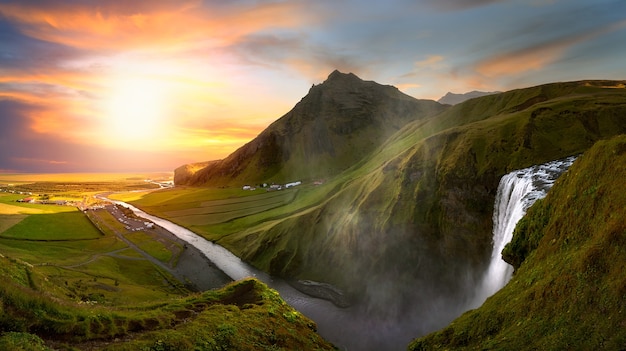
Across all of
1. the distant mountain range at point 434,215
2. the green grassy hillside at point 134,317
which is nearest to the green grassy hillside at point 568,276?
the green grassy hillside at point 134,317

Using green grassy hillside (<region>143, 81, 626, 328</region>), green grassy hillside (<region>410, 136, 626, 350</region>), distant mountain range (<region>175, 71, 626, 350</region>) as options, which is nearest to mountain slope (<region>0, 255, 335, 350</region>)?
green grassy hillside (<region>410, 136, 626, 350</region>)

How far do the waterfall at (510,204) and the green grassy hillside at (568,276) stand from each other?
443 inches

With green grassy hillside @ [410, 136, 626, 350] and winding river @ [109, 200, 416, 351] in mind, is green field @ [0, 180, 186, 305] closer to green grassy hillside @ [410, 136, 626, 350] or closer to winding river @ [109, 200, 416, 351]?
winding river @ [109, 200, 416, 351]

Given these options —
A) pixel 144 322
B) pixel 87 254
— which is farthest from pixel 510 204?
pixel 87 254

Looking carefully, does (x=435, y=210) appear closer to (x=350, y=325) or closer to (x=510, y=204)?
(x=510, y=204)

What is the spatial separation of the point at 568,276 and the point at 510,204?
33506 millimetres

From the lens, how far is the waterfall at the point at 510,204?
153 feet

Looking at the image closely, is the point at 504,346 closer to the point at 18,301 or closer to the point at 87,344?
the point at 87,344

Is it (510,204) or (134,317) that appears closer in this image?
(134,317)

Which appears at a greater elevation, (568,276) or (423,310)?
(568,276)

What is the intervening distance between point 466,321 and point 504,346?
940 cm

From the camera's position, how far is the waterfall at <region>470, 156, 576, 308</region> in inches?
1835

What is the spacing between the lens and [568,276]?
2323cm

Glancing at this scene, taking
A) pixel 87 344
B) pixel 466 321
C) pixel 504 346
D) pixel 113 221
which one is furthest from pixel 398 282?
pixel 113 221
